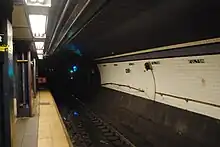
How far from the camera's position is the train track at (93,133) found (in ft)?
25.9

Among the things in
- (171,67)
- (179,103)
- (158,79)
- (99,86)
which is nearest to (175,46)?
(171,67)

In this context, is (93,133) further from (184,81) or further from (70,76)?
(70,76)

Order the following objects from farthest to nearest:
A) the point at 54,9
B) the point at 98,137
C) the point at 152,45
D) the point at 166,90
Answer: the point at 98,137 → the point at 166,90 → the point at 152,45 → the point at 54,9

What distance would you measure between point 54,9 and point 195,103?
3517 mm

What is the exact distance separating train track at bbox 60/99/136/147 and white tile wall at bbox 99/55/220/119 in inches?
60.3

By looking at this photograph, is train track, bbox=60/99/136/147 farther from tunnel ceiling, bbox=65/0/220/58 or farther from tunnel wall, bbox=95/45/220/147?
tunnel ceiling, bbox=65/0/220/58

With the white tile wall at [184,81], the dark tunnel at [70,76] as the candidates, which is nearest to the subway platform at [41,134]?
the white tile wall at [184,81]

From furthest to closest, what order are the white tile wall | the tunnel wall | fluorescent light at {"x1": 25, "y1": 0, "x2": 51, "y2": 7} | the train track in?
the train track → the tunnel wall → the white tile wall → fluorescent light at {"x1": 25, "y1": 0, "x2": 51, "y2": 7}

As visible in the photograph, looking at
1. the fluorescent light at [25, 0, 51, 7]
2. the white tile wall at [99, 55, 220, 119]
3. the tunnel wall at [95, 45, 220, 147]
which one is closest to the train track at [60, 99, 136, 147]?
the tunnel wall at [95, 45, 220, 147]

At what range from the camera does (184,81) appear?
20.7 feet

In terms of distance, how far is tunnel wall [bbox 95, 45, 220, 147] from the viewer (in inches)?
211

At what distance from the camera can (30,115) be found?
29.3ft

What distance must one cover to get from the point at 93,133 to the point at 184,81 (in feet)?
14.0

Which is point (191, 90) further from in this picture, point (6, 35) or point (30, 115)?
point (30, 115)
